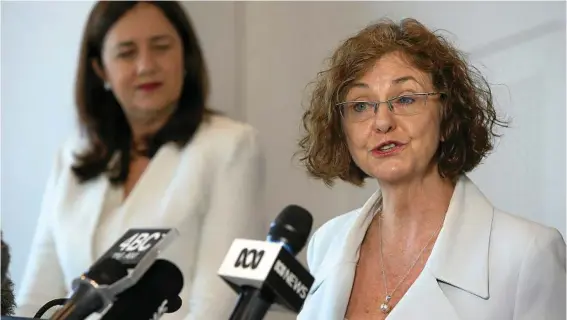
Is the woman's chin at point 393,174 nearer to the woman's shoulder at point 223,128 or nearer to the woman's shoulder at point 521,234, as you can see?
the woman's shoulder at point 521,234

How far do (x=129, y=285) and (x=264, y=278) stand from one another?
0.15 metres

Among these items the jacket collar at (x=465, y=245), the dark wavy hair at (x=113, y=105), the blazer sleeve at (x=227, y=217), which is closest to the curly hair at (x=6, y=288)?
the dark wavy hair at (x=113, y=105)

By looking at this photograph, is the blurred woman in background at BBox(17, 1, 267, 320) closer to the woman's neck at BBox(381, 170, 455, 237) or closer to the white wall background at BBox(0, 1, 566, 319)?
the white wall background at BBox(0, 1, 566, 319)

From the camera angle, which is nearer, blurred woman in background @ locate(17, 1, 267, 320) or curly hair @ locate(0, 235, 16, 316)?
curly hair @ locate(0, 235, 16, 316)

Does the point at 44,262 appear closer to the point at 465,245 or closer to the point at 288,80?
the point at 288,80

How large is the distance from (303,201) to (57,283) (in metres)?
0.54

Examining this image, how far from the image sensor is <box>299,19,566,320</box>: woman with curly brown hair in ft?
3.33

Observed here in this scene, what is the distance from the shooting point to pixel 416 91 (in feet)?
3.62

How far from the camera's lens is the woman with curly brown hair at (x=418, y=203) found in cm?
101

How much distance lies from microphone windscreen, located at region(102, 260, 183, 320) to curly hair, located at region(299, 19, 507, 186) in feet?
1.66

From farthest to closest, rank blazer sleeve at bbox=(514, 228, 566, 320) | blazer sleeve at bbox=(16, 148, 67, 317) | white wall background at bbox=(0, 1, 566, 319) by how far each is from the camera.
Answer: blazer sleeve at bbox=(16, 148, 67, 317), white wall background at bbox=(0, 1, 566, 319), blazer sleeve at bbox=(514, 228, 566, 320)

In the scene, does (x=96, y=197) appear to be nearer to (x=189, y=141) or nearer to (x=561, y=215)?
(x=189, y=141)

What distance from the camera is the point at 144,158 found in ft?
4.94

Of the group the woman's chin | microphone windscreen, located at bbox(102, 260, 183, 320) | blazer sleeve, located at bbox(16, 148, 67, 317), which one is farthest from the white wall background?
microphone windscreen, located at bbox(102, 260, 183, 320)
